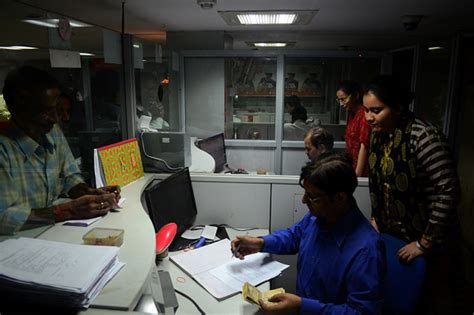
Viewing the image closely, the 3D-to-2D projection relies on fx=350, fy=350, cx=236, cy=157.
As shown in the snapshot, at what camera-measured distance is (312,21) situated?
8.80 ft

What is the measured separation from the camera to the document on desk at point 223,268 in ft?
4.55

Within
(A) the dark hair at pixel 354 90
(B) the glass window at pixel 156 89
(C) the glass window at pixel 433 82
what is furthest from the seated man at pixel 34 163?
(C) the glass window at pixel 433 82

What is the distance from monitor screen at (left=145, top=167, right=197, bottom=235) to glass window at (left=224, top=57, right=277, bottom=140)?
183 cm

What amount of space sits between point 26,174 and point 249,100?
2.69 metres

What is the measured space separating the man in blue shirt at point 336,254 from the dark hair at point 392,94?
20.8 inches

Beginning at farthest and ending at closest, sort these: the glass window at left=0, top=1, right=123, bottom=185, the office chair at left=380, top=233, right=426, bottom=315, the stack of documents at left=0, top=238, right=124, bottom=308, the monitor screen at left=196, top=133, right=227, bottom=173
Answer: the monitor screen at left=196, top=133, right=227, bottom=173
the glass window at left=0, top=1, right=123, bottom=185
the office chair at left=380, top=233, right=426, bottom=315
the stack of documents at left=0, top=238, right=124, bottom=308

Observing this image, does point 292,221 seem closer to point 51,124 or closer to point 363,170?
point 363,170

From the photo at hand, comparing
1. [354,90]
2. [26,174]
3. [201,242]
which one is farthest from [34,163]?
[354,90]

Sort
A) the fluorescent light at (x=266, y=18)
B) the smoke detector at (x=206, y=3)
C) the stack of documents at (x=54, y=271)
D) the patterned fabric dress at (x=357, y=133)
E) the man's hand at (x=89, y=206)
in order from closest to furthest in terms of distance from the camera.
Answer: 1. the stack of documents at (x=54, y=271)
2. the man's hand at (x=89, y=206)
3. the smoke detector at (x=206, y=3)
4. the patterned fabric dress at (x=357, y=133)
5. the fluorescent light at (x=266, y=18)

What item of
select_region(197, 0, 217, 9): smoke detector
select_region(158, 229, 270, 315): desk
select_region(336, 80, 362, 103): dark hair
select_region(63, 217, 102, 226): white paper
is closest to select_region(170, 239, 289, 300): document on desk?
select_region(158, 229, 270, 315): desk

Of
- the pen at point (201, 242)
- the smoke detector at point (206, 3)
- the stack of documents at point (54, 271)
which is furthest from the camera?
the smoke detector at point (206, 3)

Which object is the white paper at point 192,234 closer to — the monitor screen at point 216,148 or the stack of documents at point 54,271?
the stack of documents at point 54,271

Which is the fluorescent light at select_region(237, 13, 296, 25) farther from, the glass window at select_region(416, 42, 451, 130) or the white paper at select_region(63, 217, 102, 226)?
the white paper at select_region(63, 217, 102, 226)

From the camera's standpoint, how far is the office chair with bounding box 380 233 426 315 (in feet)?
3.96
